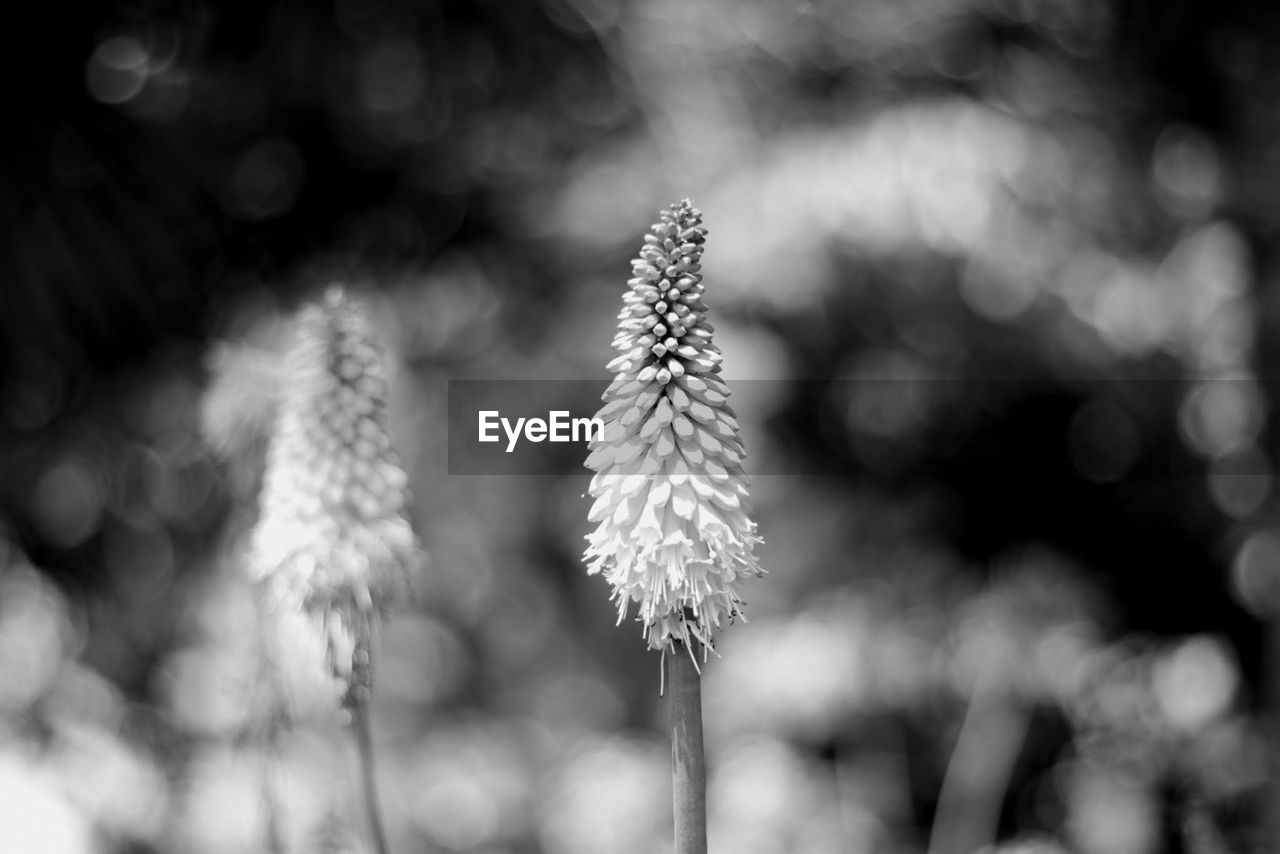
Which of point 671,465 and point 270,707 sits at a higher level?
point 671,465

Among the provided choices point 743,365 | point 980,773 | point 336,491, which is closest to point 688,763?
point 336,491

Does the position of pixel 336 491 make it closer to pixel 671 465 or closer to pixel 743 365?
pixel 671 465

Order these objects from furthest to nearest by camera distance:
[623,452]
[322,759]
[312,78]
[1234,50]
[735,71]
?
[735,71] < [1234,50] < [312,78] < [322,759] < [623,452]

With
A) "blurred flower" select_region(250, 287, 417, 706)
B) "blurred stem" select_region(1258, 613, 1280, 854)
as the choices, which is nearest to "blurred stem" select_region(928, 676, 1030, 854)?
→ "blurred stem" select_region(1258, 613, 1280, 854)

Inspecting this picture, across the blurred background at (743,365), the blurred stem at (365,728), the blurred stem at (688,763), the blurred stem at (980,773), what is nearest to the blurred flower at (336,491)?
the blurred stem at (365,728)

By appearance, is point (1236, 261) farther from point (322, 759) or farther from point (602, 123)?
point (322, 759)

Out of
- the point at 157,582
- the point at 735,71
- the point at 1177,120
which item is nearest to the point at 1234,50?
the point at 1177,120

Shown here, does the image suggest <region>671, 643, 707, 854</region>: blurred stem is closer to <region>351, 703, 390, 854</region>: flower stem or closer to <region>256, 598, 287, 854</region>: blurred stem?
<region>351, 703, 390, 854</region>: flower stem
